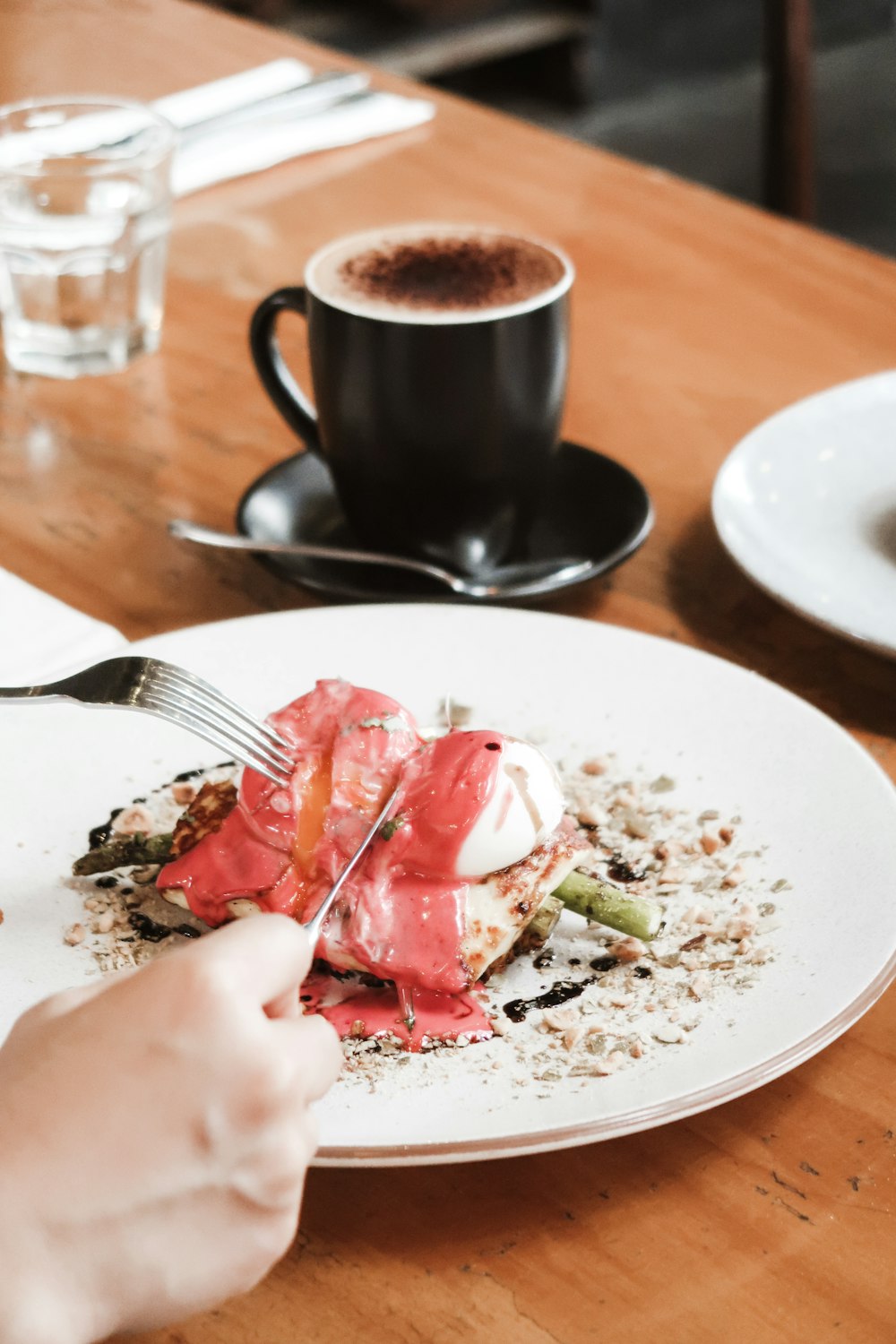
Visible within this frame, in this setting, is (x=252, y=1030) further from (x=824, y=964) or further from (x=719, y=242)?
(x=719, y=242)

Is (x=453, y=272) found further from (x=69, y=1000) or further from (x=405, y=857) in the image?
(x=69, y=1000)

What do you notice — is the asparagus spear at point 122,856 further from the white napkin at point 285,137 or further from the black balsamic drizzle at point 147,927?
the white napkin at point 285,137

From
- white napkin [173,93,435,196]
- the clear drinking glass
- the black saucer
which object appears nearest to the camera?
the black saucer

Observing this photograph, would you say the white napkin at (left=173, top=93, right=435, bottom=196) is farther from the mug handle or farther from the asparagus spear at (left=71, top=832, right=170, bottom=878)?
the asparagus spear at (left=71, top=832, right=170, bottom=878)

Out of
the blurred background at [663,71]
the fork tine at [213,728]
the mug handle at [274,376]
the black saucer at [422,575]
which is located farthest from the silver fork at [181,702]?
the blurred background at [663,71]

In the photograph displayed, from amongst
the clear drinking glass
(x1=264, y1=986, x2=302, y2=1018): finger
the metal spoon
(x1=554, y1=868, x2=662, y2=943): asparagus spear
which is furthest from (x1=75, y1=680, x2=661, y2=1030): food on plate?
the clear drinking glass

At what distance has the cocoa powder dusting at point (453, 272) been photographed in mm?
920

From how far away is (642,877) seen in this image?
68 centimetres

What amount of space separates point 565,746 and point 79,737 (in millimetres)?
254

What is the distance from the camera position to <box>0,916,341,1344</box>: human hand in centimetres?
43

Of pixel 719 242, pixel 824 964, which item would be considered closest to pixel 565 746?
pixel 824 964

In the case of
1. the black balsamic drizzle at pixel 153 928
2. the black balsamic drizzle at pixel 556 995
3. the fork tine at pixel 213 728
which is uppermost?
the fork tine at pixel 213 728

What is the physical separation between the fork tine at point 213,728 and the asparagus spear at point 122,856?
0.07 m

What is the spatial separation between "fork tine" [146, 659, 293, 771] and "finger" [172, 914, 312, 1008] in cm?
19
